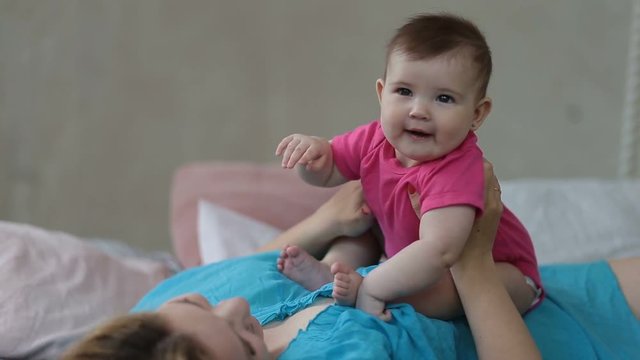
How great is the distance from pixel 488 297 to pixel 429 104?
0.81 feet

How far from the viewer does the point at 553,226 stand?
1832mm

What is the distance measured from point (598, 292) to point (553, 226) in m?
0.48

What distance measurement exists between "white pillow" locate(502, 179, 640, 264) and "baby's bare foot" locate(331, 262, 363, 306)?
823 mm

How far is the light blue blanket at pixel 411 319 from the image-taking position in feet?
3.17

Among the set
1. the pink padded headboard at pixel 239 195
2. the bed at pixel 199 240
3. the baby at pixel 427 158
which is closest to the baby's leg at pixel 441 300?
the baby at pixel 427 158

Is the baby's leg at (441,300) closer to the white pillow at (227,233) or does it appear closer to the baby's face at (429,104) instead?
the baby's face at (429,104)

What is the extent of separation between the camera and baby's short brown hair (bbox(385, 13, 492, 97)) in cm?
98

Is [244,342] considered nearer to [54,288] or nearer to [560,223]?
[54,288]

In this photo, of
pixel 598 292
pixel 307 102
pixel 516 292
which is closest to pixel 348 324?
pixel 516 292

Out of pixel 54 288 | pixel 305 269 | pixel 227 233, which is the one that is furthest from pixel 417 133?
pixel 227 233

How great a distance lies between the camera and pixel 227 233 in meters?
1.80

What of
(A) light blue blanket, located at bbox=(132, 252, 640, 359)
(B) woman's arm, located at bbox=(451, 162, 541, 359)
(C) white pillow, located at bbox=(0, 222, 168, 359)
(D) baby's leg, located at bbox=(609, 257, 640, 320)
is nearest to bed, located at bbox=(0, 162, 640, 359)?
(C) white pillow, located at bbox=(0, 222, 168, 359)

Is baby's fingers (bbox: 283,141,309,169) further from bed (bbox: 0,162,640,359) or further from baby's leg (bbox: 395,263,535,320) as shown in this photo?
bed (bbox: 0,162,640,359)

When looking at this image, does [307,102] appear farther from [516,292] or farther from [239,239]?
[516,292]
